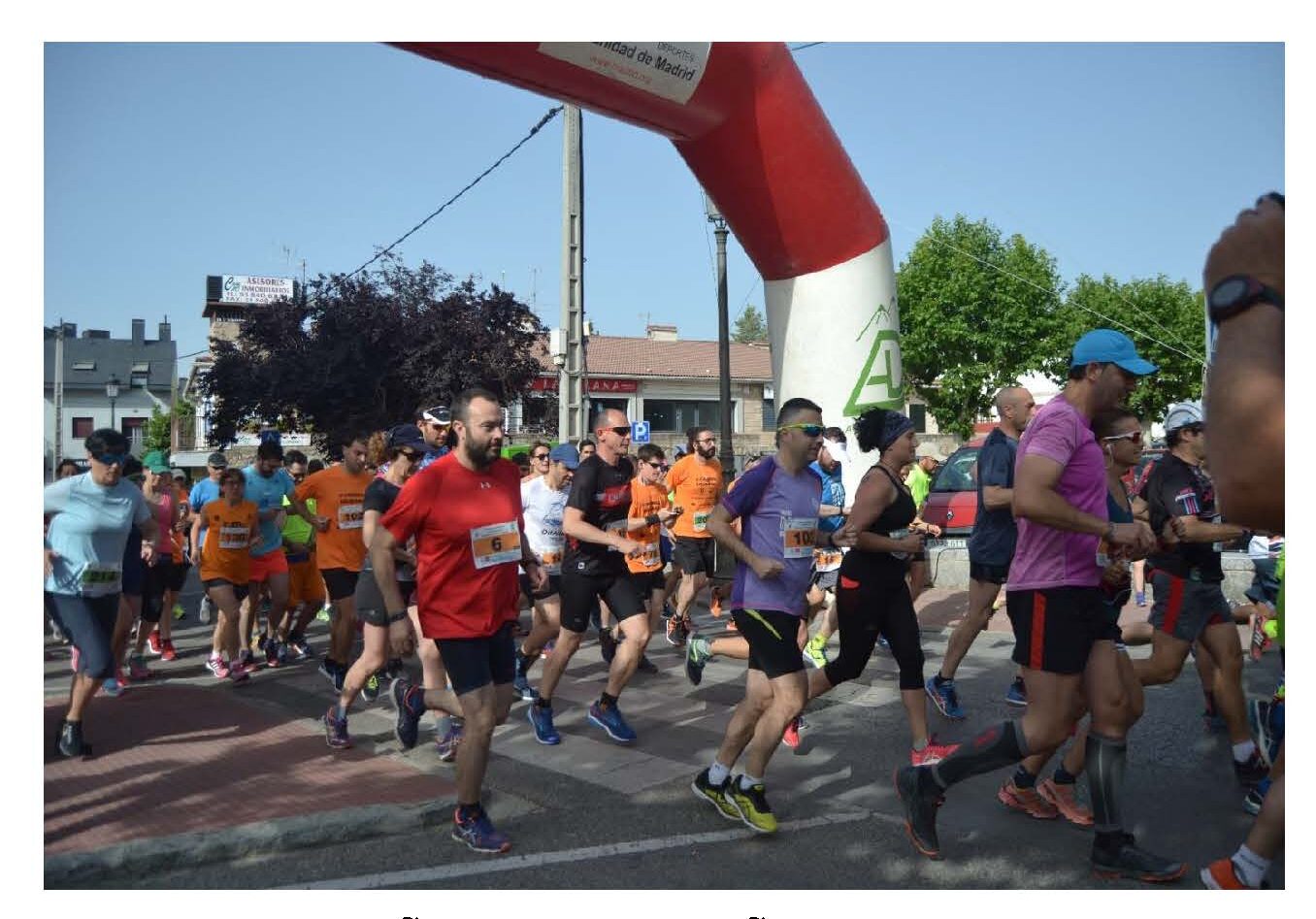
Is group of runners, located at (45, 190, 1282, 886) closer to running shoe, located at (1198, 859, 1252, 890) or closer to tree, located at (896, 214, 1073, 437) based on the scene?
running shoe, located at (1198, 859, 1252, 890)

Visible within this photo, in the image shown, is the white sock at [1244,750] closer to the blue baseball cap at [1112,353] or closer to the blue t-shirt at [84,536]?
the blue baseball cap at [1112,353]

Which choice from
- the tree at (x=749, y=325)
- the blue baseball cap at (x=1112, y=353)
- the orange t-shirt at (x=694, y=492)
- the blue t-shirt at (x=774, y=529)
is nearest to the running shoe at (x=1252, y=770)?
the blue baseball cap at (x=1112, y=353)

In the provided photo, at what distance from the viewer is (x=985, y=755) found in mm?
4172

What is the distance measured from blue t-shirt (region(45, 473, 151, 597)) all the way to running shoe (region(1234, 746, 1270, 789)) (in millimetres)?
5891

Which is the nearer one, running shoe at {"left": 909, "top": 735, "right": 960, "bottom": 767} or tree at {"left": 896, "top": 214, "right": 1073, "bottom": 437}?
running shoe at {"left": 909, "top": 735, "right": 960, "bottom": 767}

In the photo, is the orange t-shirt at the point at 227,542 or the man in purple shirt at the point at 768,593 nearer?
the man in purple shirt at the point at 768,593

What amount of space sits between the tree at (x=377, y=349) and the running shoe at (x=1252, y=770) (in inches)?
798

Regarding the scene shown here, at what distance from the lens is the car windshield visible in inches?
596

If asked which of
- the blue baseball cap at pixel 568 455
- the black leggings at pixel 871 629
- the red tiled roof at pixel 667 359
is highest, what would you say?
the red tiled roof at pixel 667 359

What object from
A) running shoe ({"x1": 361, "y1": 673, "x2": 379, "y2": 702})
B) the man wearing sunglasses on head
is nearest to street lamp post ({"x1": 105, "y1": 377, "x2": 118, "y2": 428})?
running shoe ({"x1": 361, "y1": 673, "x2": 379, "y2": 702})

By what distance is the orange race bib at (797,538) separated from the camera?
16.0 feet

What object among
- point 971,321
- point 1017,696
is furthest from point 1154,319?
point 1017,696
